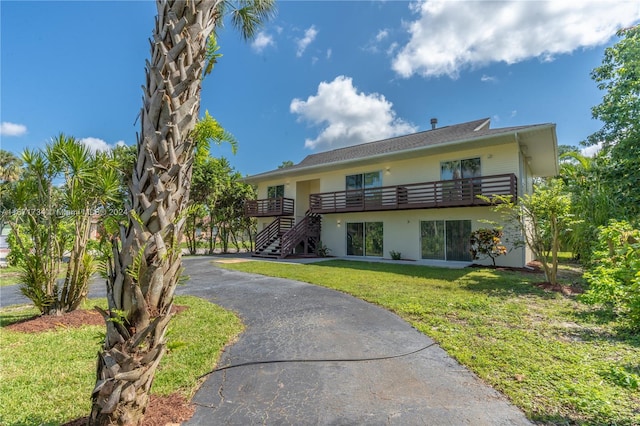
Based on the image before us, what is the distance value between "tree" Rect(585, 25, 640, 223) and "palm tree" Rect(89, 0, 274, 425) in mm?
9747

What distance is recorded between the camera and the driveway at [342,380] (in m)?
2.42

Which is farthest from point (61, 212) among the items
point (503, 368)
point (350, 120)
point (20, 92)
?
point (350, 120)

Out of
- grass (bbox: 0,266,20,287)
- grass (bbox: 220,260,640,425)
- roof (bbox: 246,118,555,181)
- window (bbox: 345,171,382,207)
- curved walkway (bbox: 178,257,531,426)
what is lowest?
grass (bbox: 0,266,20,287)

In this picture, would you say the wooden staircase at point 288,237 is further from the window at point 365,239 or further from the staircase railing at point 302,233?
the window at point 365,239

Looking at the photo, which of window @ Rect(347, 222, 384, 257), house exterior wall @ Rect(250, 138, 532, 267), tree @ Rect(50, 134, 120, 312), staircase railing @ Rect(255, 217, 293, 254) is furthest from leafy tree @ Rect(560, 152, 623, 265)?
staircase railing @ Rect(255, 217, 293, 254)

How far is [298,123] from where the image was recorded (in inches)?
917

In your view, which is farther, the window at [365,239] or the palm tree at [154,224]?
the window at [365,239]

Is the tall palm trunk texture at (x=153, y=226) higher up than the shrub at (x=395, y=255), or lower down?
higher up

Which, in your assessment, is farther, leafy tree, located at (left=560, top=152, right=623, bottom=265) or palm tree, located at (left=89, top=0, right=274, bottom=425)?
leafy tree, located at (left=560, top=152, right=623, bottom=265)

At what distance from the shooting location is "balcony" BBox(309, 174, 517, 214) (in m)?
11.4

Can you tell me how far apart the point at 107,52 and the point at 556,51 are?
573 inches

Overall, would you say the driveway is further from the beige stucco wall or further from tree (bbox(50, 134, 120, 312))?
the beige stucco wall

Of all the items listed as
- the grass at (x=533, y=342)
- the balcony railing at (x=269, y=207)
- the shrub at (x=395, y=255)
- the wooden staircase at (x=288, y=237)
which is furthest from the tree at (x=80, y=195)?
the balcony railing at (x=269, y=207)

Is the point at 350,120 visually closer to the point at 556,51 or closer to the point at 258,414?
the point at 556,51
